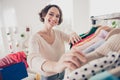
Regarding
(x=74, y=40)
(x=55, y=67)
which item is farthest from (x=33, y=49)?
(x=55, y=67)

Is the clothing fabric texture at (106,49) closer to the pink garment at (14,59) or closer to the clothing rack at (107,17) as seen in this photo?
the clothing rack at (107,17)

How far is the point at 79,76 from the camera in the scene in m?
0.48

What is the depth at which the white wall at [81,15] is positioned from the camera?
1757 mm

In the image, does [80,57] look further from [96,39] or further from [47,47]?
[47,47]

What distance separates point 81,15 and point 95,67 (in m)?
1.37

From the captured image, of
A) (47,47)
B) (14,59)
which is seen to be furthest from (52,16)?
(14,59)

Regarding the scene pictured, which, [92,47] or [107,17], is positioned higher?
[107,17]

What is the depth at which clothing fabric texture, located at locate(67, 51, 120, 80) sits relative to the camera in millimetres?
479

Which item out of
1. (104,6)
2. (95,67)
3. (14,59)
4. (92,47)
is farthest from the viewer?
(14,59)

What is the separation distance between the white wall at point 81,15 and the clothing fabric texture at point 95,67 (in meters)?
1.29

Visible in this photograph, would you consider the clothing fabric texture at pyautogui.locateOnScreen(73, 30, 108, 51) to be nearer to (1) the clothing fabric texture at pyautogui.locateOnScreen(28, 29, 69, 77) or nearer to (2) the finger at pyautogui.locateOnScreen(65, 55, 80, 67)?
(2) the finger at pyautogui.locateOnScreen(65, 55, 80, 67)

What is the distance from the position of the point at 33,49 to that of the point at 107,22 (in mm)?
567

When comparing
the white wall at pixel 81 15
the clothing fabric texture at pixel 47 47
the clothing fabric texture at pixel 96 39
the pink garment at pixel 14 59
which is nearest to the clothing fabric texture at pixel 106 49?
the clothing fabric texture at pixel 96 39

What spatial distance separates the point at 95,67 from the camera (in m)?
0.48
